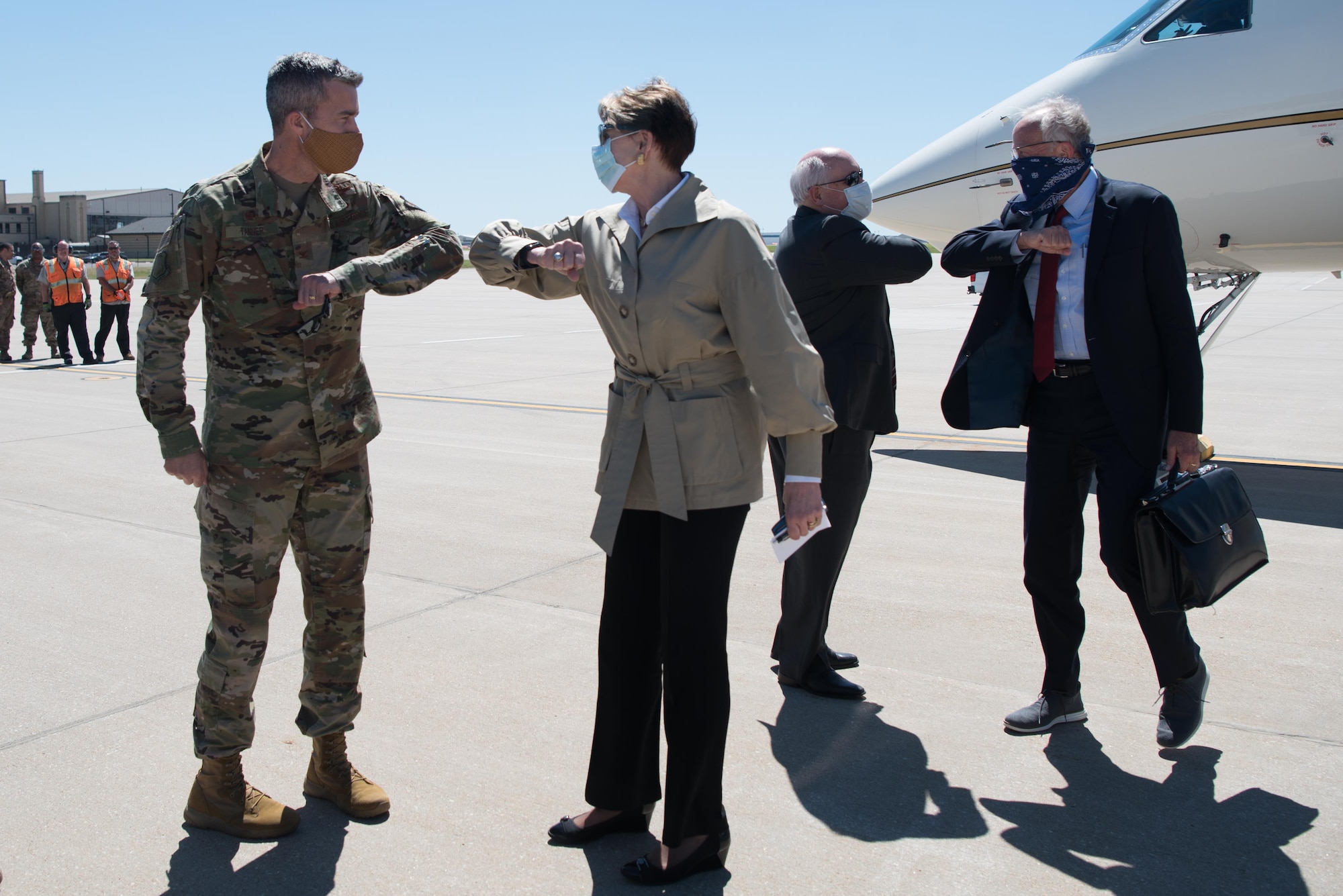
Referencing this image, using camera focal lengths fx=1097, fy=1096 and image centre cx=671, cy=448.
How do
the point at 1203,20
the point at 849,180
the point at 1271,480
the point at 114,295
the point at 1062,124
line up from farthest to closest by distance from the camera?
the point at 114,295 < the point at 1271,480 < the point at 1203,20 < the point at 849,180 < the point at 1062,124

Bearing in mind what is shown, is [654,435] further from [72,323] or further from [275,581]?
[72,323]

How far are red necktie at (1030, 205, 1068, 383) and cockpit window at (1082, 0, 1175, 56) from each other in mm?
5005

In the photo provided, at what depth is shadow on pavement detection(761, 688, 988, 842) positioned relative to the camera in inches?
121

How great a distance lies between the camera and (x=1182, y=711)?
351 cm

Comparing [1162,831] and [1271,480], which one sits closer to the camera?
[1162,831]

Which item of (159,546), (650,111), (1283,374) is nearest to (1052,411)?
(650,111)

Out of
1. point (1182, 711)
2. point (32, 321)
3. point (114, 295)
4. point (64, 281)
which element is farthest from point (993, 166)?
point (32, 321)

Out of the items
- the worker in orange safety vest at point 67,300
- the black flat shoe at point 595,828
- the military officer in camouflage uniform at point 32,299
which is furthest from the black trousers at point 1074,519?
the military officer in camouflage uniform at point 32,299

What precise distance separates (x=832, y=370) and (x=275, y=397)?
1.92 m

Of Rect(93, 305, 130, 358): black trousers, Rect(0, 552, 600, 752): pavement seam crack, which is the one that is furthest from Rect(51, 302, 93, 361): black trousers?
Rect(0, 552, 600, 752): pavement seam crack

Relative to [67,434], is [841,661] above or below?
below

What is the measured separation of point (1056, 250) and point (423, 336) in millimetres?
17578

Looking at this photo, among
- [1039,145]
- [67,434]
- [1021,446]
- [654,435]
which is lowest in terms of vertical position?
[1021,446]

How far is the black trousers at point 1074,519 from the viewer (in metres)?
3.54
